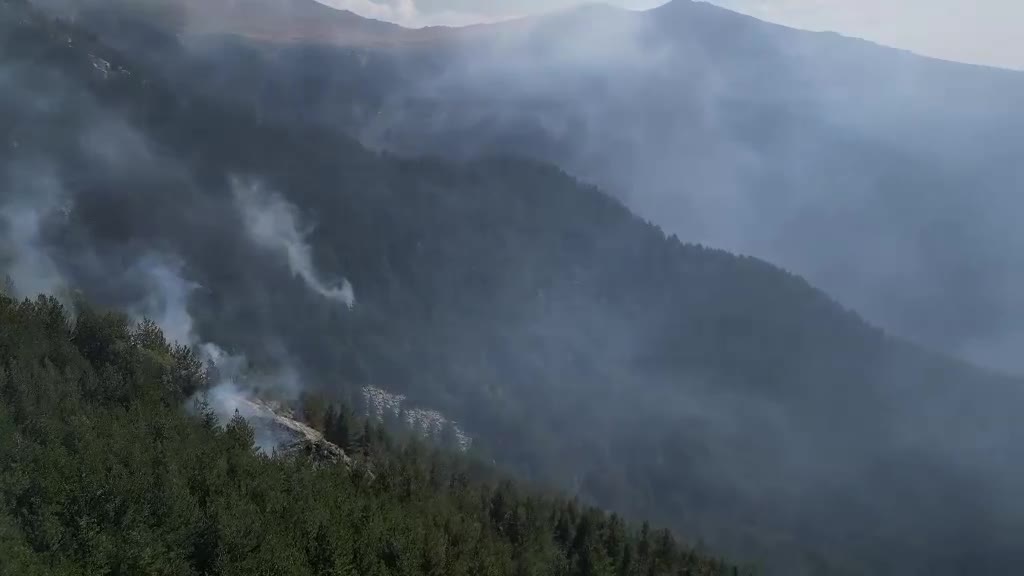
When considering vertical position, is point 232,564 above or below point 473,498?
below

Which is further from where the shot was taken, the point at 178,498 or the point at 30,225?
the point at 30,225

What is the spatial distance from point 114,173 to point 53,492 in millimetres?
165809

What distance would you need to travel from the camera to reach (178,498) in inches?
2451

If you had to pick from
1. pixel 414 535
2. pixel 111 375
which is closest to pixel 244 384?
pixel 111 375

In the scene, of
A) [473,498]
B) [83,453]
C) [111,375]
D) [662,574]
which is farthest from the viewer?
[662,574]

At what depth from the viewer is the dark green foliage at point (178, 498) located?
52.2 meters

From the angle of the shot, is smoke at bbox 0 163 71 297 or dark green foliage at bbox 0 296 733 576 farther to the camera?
smoke at bbox 0 163 71 297

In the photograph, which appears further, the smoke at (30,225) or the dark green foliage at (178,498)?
the smoke at (30,225)

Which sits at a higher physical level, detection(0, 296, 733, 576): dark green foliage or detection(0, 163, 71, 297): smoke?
detection(0, 163, 71, 297): smoke

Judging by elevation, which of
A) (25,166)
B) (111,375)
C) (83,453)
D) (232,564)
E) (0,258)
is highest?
(25,166)

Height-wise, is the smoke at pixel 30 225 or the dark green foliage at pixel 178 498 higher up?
the smoke at pixel 30 225

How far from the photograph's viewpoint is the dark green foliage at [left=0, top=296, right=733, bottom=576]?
52.2m

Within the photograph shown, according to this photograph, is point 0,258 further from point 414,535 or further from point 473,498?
point 414,535

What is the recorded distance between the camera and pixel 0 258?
14388 cm
